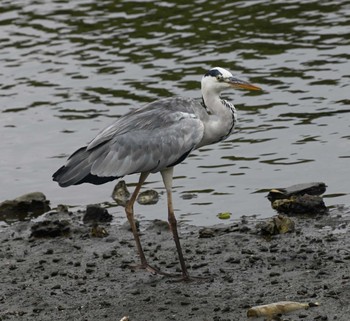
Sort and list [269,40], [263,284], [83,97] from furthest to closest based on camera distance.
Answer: [269,40]
[83,97]
[263,284]

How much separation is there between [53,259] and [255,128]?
510cm

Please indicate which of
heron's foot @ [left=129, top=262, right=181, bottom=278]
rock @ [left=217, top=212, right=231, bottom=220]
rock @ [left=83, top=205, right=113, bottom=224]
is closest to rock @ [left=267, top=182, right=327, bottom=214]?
rock @ [left=217, top=212, right=231, bottom=220]

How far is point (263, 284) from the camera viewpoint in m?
11.0

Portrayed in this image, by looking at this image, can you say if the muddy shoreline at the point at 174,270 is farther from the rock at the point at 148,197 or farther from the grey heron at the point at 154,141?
the rock at the point at 148,197

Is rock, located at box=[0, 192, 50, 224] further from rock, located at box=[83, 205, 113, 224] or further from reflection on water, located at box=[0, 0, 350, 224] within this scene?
rock, located at box=[83, 205, 113, 224]

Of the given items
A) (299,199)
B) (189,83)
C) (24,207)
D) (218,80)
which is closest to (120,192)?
(24,207)

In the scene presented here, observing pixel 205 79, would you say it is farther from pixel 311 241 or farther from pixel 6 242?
pixel 6 242

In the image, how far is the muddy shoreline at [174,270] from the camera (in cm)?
1055

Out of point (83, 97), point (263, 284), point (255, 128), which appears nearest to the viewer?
point (263, 284)

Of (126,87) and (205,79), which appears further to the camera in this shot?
(126,87)

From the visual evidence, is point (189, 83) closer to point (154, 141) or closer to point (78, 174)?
point (154, 141)

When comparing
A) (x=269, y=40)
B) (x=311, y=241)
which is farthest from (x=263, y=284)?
(x=269, y=40)

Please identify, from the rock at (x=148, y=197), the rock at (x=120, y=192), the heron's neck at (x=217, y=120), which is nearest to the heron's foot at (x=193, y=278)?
the heron's neck at (x=217, y=120)

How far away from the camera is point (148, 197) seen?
14.3 metres
